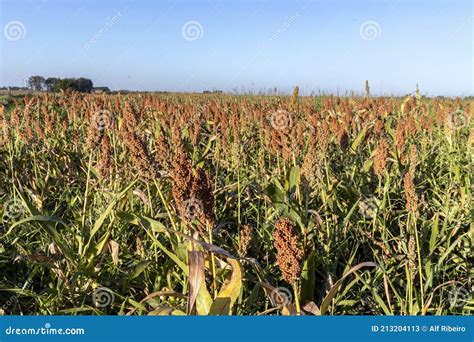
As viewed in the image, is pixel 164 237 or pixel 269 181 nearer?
pixel 164 237

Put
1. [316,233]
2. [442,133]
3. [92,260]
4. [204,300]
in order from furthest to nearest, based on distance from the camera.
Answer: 1. [442,133]
2. [316,233]
3. [92,260]
4. [204,300]

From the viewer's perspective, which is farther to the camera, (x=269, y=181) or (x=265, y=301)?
(x=269, y=181)

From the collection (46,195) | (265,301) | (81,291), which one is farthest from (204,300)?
(46,195)

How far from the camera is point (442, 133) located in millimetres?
4770

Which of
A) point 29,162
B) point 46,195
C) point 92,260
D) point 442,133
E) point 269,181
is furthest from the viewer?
point 442,133

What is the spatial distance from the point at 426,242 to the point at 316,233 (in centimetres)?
60

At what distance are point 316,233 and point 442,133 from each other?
3296 millimetres

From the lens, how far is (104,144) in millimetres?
2295

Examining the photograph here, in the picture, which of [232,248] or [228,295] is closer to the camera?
[228,295]

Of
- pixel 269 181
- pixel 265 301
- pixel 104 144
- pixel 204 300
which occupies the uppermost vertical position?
pixel 104 144

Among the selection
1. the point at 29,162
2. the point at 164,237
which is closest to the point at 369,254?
the point at 164,237

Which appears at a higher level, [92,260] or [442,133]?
[442,133]

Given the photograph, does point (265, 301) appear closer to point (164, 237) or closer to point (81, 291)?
point (164, 237)

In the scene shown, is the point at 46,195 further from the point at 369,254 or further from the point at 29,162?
the point at 369,254
